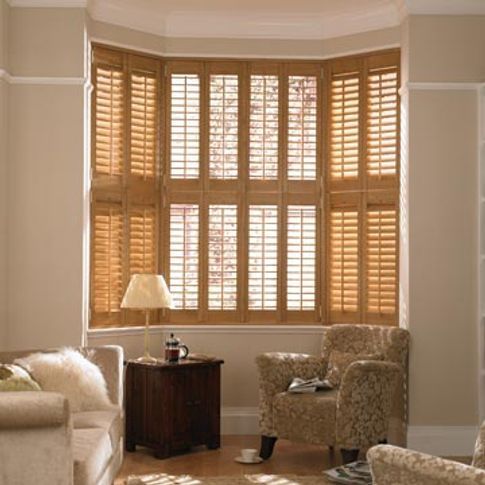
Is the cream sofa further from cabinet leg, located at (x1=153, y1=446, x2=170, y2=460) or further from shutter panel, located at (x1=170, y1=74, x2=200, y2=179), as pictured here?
shutter panel, located at (x1=170, y1=74, x2=200, y2=179)

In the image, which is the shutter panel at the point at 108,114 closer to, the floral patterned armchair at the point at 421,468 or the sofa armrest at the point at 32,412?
the sofa armrest at the point at 32,412

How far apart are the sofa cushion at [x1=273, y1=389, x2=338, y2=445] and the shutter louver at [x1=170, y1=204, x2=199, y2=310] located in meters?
1.37

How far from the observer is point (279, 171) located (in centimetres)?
729

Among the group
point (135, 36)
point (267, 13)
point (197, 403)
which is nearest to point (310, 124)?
point (267, 13)

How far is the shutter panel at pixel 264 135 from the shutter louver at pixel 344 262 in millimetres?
594

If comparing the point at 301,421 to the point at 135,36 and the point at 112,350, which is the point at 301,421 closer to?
the point at 112,350

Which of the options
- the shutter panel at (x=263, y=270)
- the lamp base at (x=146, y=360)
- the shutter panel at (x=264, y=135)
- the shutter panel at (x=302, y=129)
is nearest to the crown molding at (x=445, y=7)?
the shutter panel at (x=302, y=129)

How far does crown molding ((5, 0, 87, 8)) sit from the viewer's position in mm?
6398

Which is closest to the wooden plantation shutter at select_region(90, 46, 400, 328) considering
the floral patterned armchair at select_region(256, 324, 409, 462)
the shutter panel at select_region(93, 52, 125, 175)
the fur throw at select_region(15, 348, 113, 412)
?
the shutter panel at select_region(93, 52, 125, 175)

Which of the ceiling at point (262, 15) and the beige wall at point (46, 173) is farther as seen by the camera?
the ceiling at point (262, 15)

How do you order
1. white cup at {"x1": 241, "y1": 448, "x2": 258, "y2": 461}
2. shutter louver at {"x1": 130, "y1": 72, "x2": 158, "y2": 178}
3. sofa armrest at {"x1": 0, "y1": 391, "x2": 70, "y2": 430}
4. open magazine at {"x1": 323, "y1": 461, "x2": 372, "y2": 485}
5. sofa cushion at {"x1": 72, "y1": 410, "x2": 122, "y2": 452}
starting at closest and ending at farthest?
sofa armrest at {"x1": 0, "y1": 391, "x2": 70, "y2": 430}, sofa cushion at {"x1": 72, "y1": 410, "x2": 122, "y2": 452}, open magazine at {"x1": 323, "y1": 461, "x2": 372, "y2": 485}, white cup at {"x1": 241, "y1": 448, "x2": 258, "y2": 461}, shutter louver at {"x1": 130, "y1": 72, "x2": 158, "y2": 178}

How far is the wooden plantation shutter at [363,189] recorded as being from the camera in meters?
6.95

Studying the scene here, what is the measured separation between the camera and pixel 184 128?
7.24 m

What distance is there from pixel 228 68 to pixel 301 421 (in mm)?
2772
